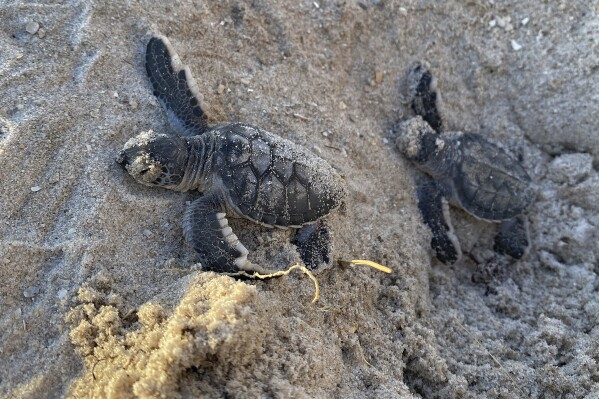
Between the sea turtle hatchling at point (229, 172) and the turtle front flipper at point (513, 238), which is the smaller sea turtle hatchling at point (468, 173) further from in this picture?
the sea turtle hatchling at point (229, 172)

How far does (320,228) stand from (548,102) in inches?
72.9

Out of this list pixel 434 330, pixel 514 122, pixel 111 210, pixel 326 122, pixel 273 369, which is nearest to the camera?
pixel 273 369

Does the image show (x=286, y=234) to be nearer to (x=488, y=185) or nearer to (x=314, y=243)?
(x=314, y=243)

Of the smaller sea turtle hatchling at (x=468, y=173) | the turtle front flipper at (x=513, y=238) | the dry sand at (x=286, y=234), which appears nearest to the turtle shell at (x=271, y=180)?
the dry sand at (x=286, y=234)

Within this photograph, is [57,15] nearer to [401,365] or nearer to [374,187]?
[374,187]

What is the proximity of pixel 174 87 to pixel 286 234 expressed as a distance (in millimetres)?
948

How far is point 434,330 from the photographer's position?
88.4 inches

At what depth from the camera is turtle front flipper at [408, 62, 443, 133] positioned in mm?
2838

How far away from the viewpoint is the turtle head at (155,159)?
209cm

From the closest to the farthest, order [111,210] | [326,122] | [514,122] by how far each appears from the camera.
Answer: [111,210] → [326,122] → [514,122]

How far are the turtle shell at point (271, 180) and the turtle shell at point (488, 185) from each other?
41.6 inches

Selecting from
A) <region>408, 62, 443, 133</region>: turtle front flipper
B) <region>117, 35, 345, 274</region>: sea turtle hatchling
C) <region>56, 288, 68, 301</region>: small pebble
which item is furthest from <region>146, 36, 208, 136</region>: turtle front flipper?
<region>408, 62, 443, 133</region>: turtle front flipper

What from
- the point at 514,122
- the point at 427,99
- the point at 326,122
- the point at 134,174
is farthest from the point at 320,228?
the point at 514,122

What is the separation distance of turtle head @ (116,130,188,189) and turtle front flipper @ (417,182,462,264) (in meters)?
1.45
